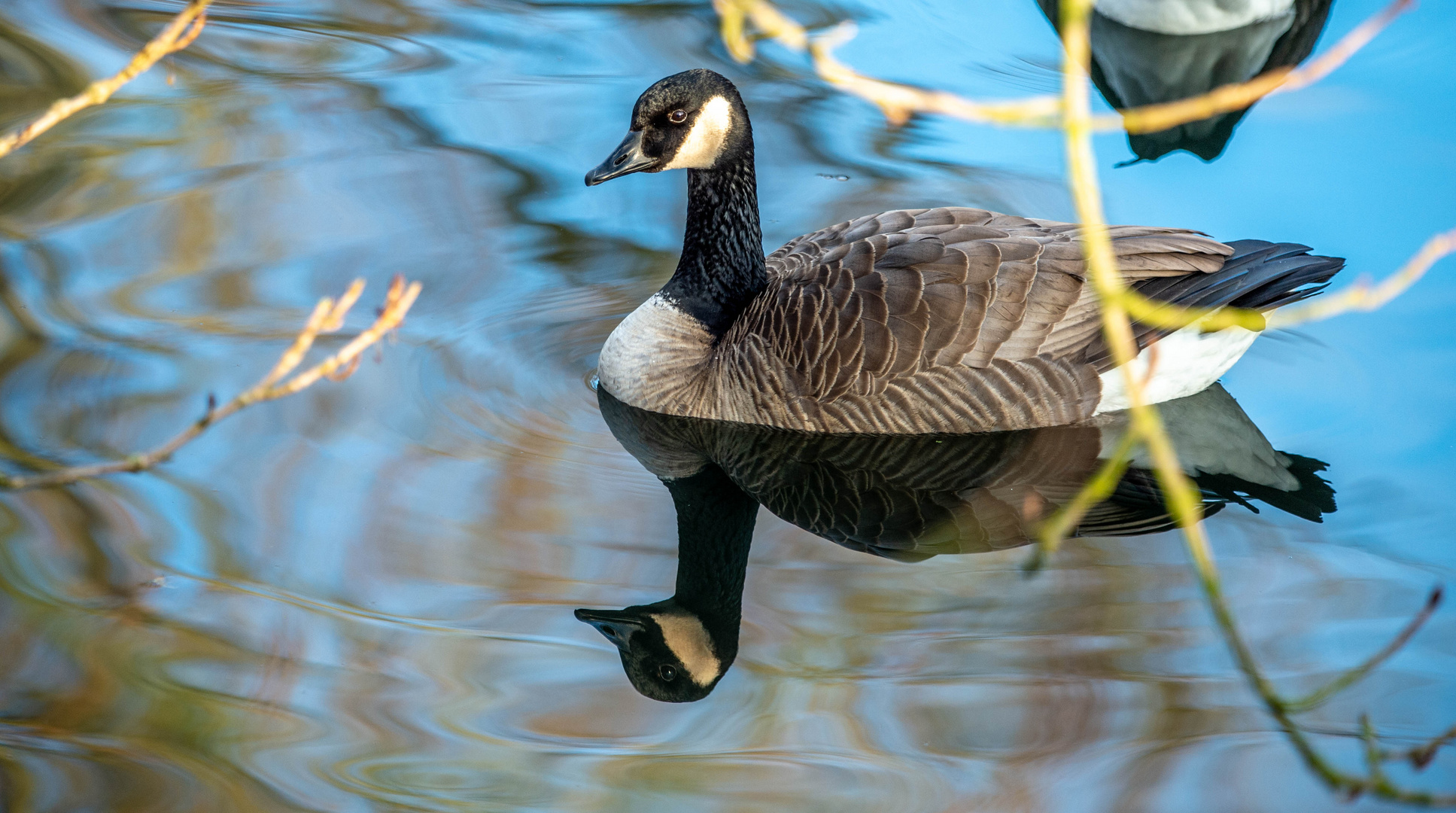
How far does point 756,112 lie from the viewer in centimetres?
904

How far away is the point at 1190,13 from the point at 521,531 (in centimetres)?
702

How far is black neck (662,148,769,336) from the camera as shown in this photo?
620 centimetres

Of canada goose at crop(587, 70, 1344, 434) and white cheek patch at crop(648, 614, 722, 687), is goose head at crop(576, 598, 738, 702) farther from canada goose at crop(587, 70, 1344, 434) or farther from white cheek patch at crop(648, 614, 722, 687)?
canada goose at crop(587, 70, 1344, 434)

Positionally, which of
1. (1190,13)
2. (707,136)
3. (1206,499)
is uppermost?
(707,136)

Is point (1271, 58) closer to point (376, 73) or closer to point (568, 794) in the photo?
point (376, 73)

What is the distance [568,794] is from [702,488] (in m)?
2.02

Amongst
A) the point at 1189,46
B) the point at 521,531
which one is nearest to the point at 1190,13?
the point at 1189,46

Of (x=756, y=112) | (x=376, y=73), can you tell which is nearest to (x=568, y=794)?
(x=756, y=112)

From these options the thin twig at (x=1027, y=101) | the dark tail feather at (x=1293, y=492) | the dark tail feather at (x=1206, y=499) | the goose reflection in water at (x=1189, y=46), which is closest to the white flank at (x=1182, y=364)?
the dark tail feather at (x=1206, y=499)

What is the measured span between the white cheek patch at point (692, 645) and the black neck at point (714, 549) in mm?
35

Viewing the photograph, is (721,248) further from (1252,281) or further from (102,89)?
(102,89)

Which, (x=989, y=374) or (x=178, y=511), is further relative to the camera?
(x=989, y=374)

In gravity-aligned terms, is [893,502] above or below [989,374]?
below

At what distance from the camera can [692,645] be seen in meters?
4.79
